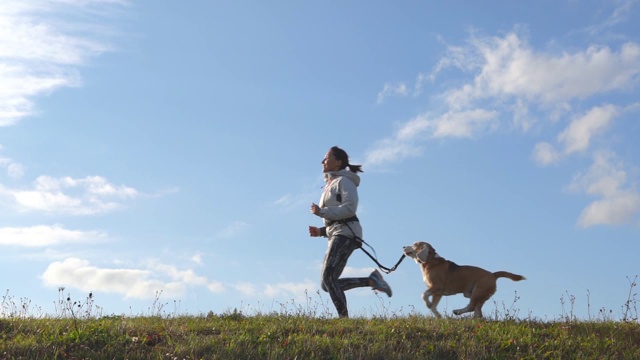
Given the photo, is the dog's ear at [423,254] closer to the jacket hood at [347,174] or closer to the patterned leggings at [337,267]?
the patterned leggings at [337,267]

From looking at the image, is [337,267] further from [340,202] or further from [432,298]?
[432,298]

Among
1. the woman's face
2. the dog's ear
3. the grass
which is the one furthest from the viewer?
the dog's ear

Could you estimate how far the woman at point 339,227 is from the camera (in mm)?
10516

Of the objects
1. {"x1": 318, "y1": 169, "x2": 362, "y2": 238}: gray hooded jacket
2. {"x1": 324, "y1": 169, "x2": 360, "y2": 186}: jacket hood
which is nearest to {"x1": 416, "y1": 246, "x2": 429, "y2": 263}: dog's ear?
{"x1": 318, "y1": 169, "x2": 362, "y2": 238}: gray hooded jacket

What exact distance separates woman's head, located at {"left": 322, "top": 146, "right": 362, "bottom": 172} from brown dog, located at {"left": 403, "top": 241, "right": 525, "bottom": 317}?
192 cm

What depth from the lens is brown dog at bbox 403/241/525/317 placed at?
1144 centimetres

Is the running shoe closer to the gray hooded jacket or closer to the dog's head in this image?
the gray hooded jacket

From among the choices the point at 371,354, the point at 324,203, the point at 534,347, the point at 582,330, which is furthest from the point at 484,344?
the point at 324,203

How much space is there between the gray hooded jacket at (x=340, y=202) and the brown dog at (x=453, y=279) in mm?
1670

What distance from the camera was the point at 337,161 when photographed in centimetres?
1106

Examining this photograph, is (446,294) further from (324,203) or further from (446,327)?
(324,203)

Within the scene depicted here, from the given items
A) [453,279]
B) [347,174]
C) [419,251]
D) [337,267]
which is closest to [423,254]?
[419,251]

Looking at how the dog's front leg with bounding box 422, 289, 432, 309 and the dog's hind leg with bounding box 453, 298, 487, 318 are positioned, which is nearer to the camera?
the dog's hind leg with bounding box 453, 298, 487, 318

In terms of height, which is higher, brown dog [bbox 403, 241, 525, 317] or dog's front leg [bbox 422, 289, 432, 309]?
brown dog [bbox 403, 241, 525, 317]
